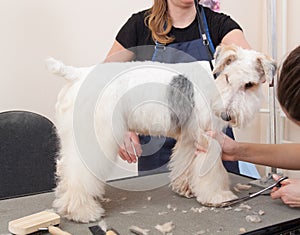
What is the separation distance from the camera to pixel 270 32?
1559 millimetres

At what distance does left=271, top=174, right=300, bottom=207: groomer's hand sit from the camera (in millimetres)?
1094

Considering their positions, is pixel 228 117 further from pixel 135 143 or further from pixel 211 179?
pixel 135 143

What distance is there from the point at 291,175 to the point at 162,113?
1445 mm

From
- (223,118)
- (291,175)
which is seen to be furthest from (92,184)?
(291,175)

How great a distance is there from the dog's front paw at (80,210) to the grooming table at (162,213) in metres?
0.02

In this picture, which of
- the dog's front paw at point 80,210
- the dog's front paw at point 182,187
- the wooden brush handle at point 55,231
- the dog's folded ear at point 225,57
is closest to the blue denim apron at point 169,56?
the dog's front paw at point 182,187

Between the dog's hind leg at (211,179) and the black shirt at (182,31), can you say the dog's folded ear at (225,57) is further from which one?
the black shirt at (182,31)

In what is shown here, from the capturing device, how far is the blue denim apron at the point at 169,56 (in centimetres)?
140

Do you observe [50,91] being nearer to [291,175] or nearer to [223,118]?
[223,118]

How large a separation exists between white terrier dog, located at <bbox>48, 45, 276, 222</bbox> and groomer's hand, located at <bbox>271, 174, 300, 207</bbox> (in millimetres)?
128

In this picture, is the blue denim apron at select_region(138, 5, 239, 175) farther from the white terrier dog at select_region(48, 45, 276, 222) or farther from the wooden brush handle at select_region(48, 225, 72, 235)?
the wooden brush handle at select_region(48, 225, 72, 235)

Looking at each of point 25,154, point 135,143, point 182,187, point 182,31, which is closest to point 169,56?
point 182,31

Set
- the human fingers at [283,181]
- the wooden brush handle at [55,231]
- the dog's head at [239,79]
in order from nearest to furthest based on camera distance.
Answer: the wooden brush handle at [55,231], the dog's head at [239,79], the human fingers at [283,181]

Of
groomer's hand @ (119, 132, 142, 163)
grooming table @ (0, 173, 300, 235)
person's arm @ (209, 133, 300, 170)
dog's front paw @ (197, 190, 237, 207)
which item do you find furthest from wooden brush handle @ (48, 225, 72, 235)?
person's arm @ (209, 133, 300, 170)
